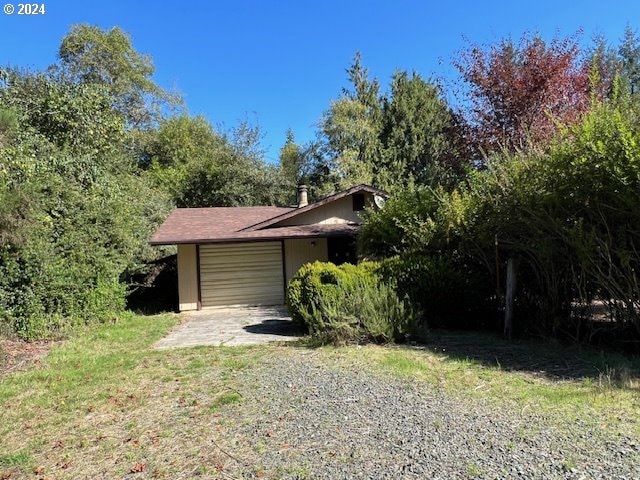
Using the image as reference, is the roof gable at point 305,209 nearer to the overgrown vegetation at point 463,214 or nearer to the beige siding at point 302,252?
the beige siding at point 302,252

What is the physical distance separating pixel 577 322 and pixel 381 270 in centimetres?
348

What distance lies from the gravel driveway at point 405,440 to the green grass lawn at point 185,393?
0.25m

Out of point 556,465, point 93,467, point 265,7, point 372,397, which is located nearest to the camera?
point 556,465

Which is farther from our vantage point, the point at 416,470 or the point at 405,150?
the point at 405,150

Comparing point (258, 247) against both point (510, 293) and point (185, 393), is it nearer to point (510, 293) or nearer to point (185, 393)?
point (510, 293)

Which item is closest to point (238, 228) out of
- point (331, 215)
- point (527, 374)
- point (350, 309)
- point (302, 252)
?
point (302, 252)

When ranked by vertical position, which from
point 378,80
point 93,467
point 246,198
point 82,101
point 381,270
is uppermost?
point 378,80

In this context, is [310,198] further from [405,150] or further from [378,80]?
[378,80]

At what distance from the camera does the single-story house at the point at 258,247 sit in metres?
13.4

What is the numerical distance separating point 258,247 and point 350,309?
23.3 ft

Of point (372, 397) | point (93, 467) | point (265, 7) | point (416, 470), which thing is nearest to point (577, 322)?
point (372, 397)

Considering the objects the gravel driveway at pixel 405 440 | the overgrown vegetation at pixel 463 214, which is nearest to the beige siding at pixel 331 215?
the overgrown vegetation at pixel 463 214

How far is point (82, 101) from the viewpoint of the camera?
1402cm

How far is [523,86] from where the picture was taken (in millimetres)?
11992
